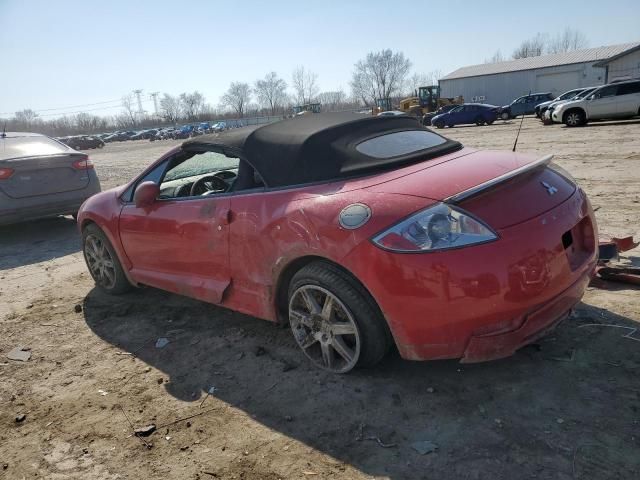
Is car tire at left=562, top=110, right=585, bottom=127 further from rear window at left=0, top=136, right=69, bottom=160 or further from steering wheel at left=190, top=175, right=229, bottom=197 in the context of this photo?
steering wheel at left=190, top=175, right=229, bottom=197

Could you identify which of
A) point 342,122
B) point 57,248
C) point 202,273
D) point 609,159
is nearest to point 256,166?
point 342,122

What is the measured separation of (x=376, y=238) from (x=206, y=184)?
211cm

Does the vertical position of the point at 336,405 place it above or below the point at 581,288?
below

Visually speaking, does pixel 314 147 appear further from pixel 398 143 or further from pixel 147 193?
pixel 147 193

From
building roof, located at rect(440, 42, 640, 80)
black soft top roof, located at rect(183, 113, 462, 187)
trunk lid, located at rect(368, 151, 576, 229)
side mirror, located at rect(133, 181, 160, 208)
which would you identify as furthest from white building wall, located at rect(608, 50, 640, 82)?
side mirror, located at rect(133, 181, 160, 208)

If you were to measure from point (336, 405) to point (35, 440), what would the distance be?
1732 millimetres

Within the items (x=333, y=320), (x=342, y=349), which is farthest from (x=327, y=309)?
(x=342, y=349)

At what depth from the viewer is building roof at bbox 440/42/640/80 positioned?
165ft

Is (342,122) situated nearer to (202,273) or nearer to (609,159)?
(202,273)

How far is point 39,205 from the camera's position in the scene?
739 cm

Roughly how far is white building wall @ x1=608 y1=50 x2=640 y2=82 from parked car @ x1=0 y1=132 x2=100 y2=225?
4286 centimetres

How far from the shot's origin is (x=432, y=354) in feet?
8.53

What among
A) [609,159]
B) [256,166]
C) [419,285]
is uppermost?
[256,166]

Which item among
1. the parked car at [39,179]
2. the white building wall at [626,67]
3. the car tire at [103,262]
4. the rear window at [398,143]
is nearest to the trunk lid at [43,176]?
the parked car at [39,179]
